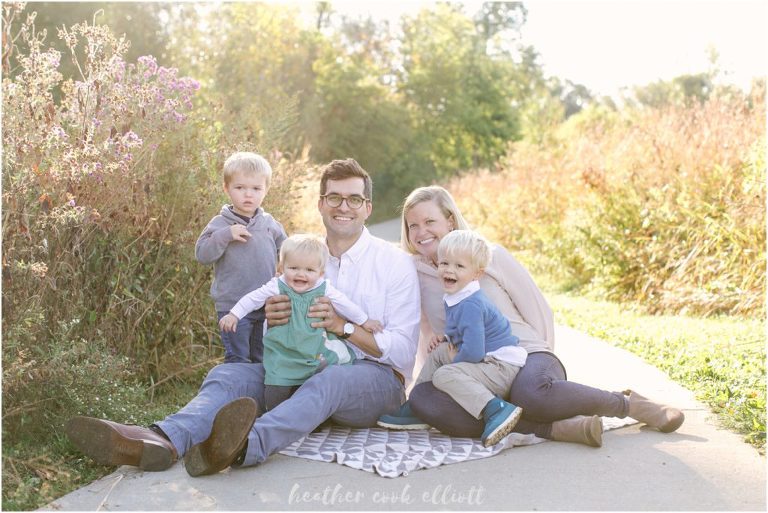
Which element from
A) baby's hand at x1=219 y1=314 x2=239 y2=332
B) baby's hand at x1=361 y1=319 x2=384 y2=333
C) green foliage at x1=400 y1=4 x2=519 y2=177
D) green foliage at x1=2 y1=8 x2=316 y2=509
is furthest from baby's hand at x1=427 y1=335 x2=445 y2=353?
green foliage at x1=400 y1=4 x2=519 y2=177

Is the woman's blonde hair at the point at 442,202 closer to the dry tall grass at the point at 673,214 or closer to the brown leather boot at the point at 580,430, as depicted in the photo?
the brown leather boot at the point at 580,430

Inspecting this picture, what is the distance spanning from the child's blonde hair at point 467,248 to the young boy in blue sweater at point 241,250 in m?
1.17

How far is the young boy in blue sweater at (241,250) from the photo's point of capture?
494 centimetres

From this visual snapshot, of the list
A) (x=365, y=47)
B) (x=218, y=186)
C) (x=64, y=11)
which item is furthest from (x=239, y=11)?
(x=218, y=186)

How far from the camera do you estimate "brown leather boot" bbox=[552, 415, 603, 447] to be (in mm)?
4141

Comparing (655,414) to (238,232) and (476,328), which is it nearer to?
(476,328)

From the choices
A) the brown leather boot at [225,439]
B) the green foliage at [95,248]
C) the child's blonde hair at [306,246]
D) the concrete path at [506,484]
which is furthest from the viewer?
the child's blonde hair at [306,246]

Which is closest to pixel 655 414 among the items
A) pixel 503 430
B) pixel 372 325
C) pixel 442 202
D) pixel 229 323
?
pixel 503 430

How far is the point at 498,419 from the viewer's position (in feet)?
13.7

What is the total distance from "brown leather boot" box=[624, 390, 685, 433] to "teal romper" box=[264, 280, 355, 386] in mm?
1570

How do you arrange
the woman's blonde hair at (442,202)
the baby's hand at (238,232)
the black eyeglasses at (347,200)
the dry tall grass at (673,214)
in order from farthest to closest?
1. the dry tall grass at (673,214)
2. the woman's blonde hair at (442,202)
3. the baby's hand at (238,232)
4. the black eyeglasses at (347,200)

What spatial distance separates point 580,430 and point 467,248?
1.06m

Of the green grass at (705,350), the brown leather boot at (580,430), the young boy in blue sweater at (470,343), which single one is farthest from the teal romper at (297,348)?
the green grass at (705,350)

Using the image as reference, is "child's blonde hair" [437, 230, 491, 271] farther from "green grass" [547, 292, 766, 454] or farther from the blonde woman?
"green grass" [547, 292, 766, 454]
